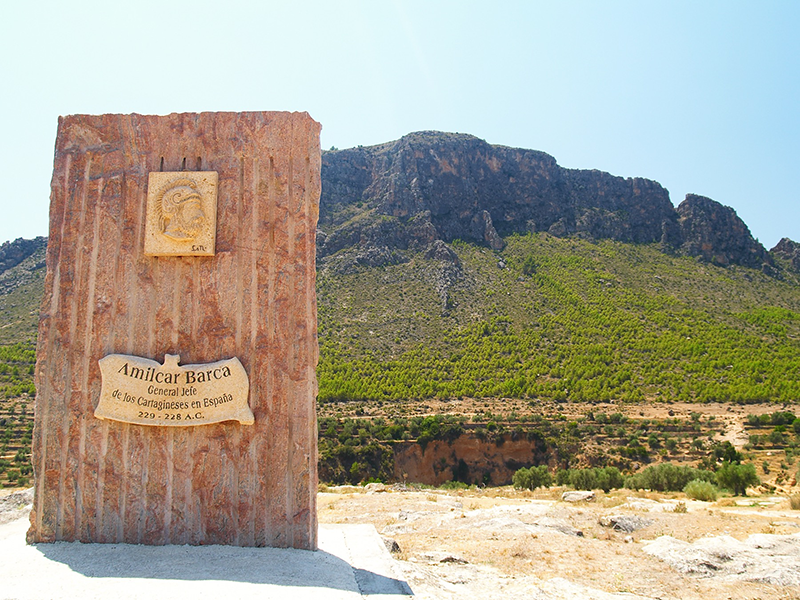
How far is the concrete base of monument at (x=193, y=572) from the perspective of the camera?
3820mm

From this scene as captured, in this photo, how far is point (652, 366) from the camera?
37188 mm

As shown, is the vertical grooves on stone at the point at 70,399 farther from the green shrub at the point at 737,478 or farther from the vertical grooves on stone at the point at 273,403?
the green shrub at the point at 737,478

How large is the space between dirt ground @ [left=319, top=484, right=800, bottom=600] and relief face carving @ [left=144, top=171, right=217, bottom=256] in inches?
144

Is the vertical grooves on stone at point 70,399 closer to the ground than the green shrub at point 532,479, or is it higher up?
higher up

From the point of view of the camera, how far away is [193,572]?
426 centimetres

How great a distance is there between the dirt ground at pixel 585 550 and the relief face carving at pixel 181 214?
367 centimetres

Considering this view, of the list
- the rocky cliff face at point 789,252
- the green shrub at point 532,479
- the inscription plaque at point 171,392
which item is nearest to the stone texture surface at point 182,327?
the inscription plaque at point 171,392

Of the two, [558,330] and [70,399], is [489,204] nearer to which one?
[558,330]

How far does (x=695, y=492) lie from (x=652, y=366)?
26.2 metres

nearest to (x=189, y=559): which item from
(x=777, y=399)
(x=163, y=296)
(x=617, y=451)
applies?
(x=163, y=296)

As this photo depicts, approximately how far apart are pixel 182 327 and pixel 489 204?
67669 mm

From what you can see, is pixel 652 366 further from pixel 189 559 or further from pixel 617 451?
pixel 189 559

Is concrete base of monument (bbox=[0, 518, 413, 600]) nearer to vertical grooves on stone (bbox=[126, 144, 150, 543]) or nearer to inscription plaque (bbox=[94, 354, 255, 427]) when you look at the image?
vertical grooves on stone (bbox=[126, 144, 150, 543])

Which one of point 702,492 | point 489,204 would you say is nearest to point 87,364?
point 702,492
